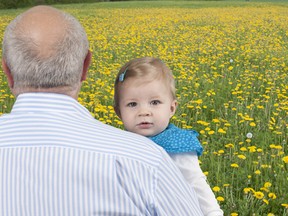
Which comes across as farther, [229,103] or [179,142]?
[229,103]

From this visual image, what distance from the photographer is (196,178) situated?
241 cm

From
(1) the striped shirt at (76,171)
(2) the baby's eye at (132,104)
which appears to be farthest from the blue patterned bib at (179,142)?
(1) the striped shirt at (76,171)

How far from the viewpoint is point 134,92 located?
2633 mm

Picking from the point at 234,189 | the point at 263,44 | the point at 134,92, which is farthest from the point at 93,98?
the point at 263,44

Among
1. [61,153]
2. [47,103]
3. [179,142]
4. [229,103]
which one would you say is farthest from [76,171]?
[229,103]

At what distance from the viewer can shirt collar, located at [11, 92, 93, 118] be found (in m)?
1.48

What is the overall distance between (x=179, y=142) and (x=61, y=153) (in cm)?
107

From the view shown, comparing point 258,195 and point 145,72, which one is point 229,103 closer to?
point 258,195

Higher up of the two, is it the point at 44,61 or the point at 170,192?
the point at 44,61

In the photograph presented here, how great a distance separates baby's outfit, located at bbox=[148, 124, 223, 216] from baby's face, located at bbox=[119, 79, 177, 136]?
0.17 metres

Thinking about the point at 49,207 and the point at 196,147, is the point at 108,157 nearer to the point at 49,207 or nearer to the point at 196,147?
the point at 49,207

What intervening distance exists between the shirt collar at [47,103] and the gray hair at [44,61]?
3 cm

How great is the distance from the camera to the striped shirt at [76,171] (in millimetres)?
1404

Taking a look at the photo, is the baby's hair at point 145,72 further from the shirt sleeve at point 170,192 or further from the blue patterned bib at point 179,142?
the shirt sleeve at point 170,192
